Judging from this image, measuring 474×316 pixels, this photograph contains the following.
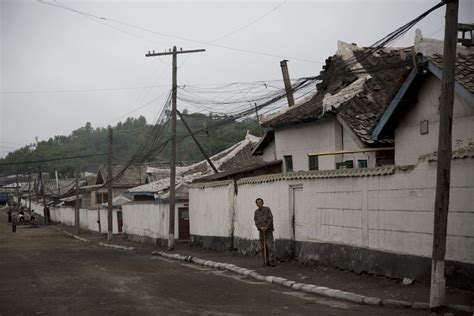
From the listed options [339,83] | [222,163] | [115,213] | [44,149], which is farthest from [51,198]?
[339,83]

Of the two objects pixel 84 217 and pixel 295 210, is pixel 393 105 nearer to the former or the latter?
pixel 295 210

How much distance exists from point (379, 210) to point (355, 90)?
8.69 meters

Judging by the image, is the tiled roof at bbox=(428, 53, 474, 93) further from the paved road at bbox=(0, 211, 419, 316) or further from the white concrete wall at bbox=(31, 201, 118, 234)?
the white concrete wall at bbox=(31, 201, 118, 234)

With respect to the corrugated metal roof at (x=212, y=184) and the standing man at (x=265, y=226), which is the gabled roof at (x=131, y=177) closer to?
the corrugated metal roof at (x=212, y=184)

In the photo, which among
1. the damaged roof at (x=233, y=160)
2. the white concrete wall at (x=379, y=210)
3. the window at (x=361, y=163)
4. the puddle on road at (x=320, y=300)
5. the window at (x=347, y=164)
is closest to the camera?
the white concrete wall at (x=379, y=210)

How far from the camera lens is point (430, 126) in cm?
1645

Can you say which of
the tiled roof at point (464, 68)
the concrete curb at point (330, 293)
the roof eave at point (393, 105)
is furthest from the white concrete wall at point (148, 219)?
the tiled roof at point (464, 68)

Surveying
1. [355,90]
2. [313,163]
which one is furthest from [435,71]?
[313,163]

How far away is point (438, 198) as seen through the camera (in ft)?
32.8

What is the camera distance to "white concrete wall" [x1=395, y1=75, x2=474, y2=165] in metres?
15.0

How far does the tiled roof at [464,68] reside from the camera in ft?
44.6

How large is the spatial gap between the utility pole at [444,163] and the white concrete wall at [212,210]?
552 inches

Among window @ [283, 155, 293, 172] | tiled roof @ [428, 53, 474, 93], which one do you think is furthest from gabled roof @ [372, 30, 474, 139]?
window @ [283, 155, 293, 172]

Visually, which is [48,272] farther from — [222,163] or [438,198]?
[222,163]
